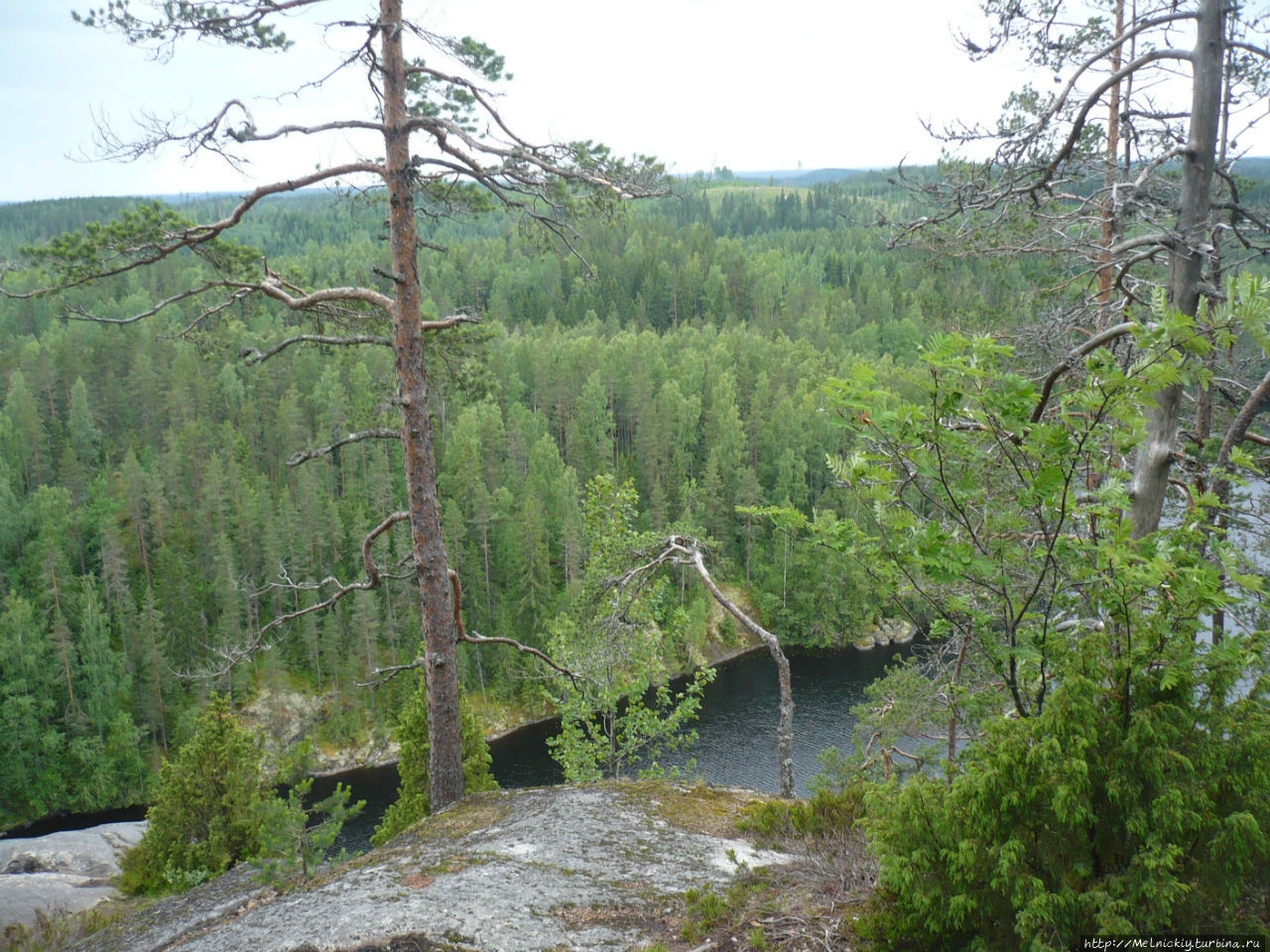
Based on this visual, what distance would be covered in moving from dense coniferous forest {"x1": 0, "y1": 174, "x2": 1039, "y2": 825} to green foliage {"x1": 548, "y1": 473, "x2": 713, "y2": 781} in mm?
12594

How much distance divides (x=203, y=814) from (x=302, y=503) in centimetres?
3808

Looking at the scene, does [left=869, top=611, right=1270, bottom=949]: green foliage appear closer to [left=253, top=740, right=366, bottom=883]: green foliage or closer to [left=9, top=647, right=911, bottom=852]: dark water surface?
[left=253, top=740, right=366, bottom=883]: green foliage

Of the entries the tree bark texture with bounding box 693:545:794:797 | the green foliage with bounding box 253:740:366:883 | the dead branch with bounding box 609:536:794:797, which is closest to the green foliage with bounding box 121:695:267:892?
the green foliage with bounding box 253:740:366:883

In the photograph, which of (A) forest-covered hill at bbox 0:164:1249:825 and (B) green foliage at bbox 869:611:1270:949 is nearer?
(B) green foliage at bbox 869:611:1270:949

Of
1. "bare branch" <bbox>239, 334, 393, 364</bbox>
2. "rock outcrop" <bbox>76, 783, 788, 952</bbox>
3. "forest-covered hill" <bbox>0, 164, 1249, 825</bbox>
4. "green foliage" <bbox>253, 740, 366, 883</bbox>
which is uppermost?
"bare branch" <bbox>239, 334, 393, 364</bbox>

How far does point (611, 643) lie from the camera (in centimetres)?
930

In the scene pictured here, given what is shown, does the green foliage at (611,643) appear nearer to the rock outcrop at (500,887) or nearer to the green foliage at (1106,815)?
the rock outcrop at (500,887)

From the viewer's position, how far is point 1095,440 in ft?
10.9

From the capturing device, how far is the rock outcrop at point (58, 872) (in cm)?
1286

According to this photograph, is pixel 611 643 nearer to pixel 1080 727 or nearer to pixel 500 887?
pixel 500 887

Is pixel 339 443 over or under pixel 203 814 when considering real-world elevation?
over

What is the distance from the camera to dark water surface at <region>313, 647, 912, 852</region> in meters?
32.5

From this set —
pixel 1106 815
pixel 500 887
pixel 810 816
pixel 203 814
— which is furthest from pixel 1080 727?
pixel 203 814

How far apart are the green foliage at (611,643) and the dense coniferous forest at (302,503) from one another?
1259cm
